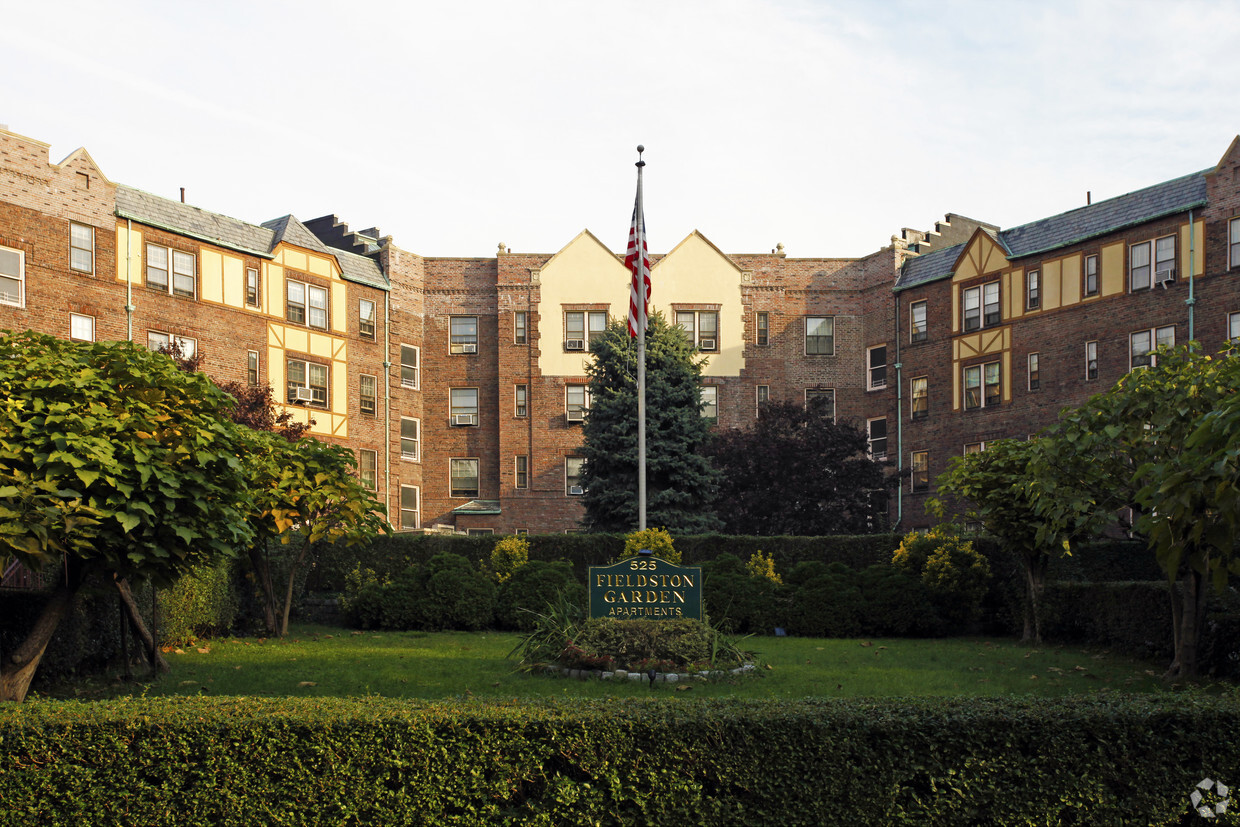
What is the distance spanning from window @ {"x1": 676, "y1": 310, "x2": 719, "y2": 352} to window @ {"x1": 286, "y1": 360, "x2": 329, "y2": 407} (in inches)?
585

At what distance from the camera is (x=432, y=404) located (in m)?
48.3

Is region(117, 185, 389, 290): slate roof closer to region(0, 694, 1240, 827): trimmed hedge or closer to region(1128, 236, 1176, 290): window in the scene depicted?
region(1128, 236, 1176, 290): window

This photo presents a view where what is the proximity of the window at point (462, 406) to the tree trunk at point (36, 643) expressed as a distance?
116ft

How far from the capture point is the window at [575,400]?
4719 centimetres

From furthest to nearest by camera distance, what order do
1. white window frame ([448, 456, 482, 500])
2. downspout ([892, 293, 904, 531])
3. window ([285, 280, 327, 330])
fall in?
white window frame ([448, 456, 482, 500]) → downspout ([892, 293, 904, 531]) → window ([285, 280, 327, 330])

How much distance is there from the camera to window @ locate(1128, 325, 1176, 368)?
36.6 m

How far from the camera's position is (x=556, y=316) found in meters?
47.5

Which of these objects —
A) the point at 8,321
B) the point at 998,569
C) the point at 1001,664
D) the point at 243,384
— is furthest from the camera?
the point at 243,384

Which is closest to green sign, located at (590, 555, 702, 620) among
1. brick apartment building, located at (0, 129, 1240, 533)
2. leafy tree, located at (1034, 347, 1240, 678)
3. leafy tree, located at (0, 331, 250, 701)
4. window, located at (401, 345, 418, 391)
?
leafy tree, located at (1034, 347, 1240, 678)

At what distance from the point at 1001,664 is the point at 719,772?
1243cm

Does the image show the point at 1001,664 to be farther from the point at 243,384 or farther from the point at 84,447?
the point at 243,384

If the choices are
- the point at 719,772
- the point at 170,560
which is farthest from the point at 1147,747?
the point at 170,560

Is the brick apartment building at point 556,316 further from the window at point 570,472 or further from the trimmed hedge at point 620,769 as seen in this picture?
the trimmed hedge at point 620,769

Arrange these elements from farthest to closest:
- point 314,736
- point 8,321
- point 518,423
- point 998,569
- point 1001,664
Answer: point 518,423 → point 8,321 → point 998,569 → point 1001,664 → point 314,736
